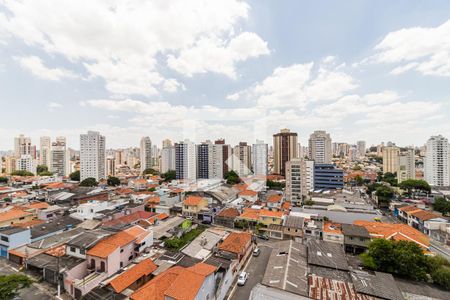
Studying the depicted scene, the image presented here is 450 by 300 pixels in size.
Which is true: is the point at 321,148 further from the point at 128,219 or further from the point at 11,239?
the point at 11,239

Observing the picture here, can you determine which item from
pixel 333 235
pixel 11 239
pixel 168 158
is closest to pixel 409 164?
pixel 333 235

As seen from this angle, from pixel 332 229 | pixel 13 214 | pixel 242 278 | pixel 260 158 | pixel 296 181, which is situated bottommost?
pixel 242 278

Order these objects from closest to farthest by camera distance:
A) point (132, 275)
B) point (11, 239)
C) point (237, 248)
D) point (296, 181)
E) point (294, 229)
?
1. point (132, 275)
2. point (237, 248)
3. point (11, 239)
4. point (294, 229)
5. point (296, 181)

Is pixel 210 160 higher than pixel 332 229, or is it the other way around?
pixel 210 160

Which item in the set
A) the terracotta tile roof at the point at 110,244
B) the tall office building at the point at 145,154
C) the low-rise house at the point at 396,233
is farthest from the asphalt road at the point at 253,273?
the tall office building at the point at 145,154

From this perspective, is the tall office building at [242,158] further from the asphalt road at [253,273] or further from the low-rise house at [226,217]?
the asphalt road at [253,273]

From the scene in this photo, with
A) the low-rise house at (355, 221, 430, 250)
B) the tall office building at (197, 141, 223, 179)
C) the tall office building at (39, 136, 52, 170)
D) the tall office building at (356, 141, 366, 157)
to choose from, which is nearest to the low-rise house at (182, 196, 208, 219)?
the low-rise house at (355, 221, 430, 250)

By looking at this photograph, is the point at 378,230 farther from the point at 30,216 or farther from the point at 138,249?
the point at 30,216
